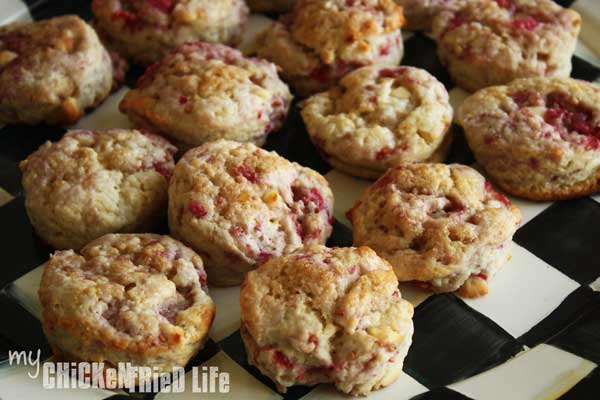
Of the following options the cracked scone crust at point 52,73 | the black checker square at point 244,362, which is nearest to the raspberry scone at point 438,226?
the black checker square at point 244,362

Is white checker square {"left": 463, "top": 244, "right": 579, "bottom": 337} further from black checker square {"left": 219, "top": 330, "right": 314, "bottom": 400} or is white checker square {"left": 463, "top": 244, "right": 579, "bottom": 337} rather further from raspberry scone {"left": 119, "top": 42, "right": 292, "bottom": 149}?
raspberry scone {"left": 119, "top": 42, "right": 292, "bottom": 149}

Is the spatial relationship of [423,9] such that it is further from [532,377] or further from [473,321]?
[532,377]

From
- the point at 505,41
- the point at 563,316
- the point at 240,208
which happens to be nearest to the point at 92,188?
the point at 240,208

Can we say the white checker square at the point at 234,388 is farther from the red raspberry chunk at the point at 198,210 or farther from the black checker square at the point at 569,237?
the black checker square at the point at 569,237

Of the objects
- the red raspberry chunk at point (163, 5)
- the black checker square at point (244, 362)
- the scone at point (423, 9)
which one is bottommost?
the black checker square at point (244, 362)

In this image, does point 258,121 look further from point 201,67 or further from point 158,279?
point 158,279
